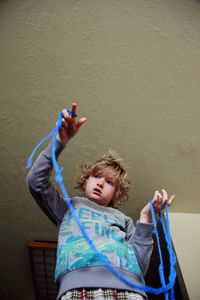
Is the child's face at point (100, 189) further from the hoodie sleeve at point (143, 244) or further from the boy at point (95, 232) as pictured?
the hoodie sleeve at point (143, 244)

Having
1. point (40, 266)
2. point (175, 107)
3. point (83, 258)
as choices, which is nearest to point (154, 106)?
point (175, 107)

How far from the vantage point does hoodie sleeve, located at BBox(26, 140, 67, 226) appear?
0.68 m

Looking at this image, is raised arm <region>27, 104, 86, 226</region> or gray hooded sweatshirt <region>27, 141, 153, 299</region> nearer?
gray hooded sweatshirt <region>27, 141, 153, 299</region>

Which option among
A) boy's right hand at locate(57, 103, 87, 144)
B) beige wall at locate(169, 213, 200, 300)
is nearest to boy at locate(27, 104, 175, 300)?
boy's right hand at locate(57, 103, 87, 144)

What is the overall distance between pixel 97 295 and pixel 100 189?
0.32 metres

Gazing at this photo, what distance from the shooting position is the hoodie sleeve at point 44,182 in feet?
2.23

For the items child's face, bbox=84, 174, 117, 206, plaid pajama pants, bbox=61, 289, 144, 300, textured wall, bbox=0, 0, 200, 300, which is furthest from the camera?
textured wall, bbox=0, 0, 200, 300

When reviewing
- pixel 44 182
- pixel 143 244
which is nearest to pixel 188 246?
pixel 143 244

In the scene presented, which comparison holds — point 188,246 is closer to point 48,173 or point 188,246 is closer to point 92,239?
point 92,239

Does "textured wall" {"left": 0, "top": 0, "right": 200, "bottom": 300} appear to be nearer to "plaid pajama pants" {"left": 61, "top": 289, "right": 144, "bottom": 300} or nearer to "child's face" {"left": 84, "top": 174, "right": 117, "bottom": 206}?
"child's face" {"left": 84, "top": 174, "right": 117, "bottom": 206}

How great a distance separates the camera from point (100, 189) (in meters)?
0.79

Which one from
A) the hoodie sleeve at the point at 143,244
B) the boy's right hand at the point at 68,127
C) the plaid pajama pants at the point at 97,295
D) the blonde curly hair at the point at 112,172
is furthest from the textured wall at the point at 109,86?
the plaid pajama pants at the point at 97,295

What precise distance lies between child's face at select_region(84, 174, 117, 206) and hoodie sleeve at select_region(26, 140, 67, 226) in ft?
0.38

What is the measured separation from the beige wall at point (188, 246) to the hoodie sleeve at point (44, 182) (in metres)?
0.54
